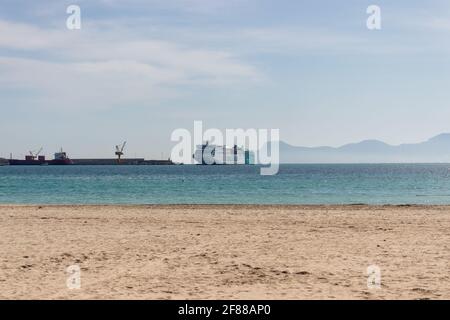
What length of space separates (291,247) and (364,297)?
619cm

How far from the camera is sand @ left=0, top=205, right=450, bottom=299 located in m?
10.2

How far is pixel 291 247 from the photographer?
15.8 m
